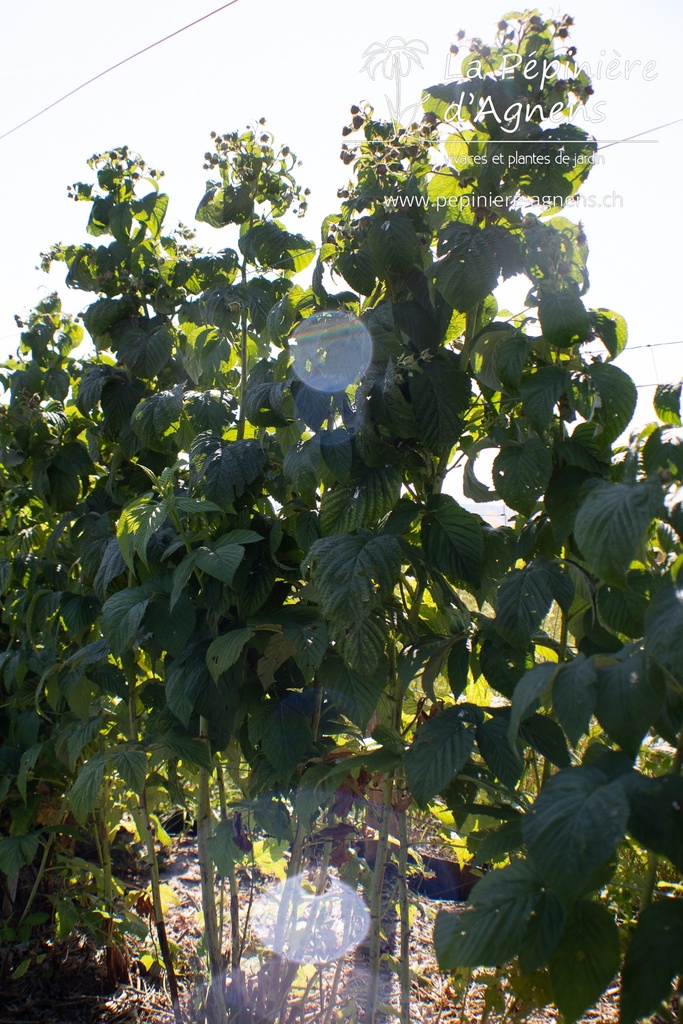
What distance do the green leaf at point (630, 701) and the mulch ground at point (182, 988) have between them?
3.54 ft

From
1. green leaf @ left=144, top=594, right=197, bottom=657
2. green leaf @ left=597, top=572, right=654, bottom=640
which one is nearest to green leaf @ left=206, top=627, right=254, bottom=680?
green leaf @ left=144, top=594, right=197, bottom=657

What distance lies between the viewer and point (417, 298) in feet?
4.11

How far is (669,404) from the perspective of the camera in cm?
109

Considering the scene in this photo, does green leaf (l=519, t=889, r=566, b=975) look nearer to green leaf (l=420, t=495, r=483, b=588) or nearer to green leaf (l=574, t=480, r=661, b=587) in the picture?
green leaf (l=574, t=480, r=661, b=587)

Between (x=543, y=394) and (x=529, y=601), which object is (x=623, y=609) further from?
(x=543, y=394)

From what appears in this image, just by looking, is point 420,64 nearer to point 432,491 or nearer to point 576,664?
point 432,491

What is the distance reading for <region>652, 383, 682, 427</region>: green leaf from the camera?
1.09 m

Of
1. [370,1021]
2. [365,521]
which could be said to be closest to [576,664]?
→ [365,521]

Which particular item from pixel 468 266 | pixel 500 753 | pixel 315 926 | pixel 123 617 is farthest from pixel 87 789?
pixel 468 266

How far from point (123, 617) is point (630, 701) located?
33.5 inches

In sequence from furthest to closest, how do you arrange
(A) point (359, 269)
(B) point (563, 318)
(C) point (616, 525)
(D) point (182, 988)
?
(D) point (182, 988)
(A) point (359, 269)
(B) point (563, 318)
(C) point (616, 525)

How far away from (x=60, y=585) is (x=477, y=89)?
1491 millimetres

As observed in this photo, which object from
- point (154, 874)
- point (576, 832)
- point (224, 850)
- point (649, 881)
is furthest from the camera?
point (154, 874)

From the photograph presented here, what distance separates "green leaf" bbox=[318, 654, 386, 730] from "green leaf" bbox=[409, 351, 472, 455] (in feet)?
1.20
